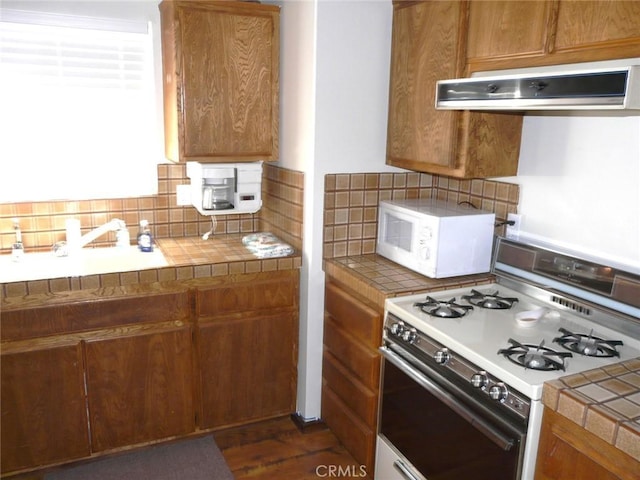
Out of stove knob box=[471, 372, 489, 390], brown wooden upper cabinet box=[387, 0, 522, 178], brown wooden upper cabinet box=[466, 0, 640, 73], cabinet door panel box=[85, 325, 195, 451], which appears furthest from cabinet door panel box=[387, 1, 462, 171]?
cabinet door panel box=[85, 325, 195, 451]

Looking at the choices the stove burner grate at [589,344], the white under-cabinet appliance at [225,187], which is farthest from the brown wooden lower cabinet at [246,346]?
the stove burner grate at [589,344]

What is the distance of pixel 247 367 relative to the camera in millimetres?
2609

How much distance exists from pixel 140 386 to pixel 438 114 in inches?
69.0

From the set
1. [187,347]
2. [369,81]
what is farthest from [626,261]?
[187,347]

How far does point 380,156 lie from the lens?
2605 mm

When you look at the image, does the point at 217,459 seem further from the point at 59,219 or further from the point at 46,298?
the point at 59,219

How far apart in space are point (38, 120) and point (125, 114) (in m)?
0.40

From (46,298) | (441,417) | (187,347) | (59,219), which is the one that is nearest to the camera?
(441,417)

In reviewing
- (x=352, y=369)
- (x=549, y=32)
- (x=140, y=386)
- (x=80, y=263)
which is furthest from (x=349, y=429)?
(x=549, y=32)

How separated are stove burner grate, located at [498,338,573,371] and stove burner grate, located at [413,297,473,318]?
28 centimetres

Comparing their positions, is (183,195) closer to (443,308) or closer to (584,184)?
(443,308)

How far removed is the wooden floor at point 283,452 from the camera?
94.6 inches

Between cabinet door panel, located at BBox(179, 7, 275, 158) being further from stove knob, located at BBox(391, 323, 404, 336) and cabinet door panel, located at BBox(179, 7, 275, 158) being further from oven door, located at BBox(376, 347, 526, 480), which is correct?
oven door, located at BBox(376, 347, 526, 480)

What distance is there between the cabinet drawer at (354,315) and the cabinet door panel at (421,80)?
0.67 metres
